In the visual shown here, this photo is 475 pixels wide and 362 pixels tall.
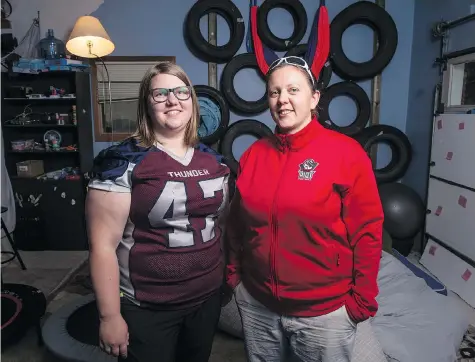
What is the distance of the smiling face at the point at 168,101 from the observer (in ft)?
3.81

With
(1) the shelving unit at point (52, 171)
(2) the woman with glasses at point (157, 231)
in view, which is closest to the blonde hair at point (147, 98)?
(2) the woman with glasses at point (157, 231)

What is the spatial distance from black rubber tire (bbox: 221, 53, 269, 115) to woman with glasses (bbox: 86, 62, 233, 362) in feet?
9.21

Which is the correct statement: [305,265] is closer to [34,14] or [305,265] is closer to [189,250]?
[189,250]

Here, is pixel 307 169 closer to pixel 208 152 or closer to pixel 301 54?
pixel 208 152

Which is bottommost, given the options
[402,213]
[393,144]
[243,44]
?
[402,213]

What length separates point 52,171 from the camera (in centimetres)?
416

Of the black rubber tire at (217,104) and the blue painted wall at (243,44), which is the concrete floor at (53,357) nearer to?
the black rubber tire at (217,104)

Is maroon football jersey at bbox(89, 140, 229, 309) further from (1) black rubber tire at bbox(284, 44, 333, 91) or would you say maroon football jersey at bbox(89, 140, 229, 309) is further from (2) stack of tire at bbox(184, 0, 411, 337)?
(1) black rubber tire at bbox(284, 44, 333, 91)

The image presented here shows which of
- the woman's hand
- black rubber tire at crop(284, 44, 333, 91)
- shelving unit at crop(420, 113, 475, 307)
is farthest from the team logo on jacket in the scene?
black rubber tire at crop(284, 44, 333, 91)

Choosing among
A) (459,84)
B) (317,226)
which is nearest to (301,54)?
(459,84)

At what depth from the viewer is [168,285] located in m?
1.17

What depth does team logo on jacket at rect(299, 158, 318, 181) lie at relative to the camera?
1.15 meters

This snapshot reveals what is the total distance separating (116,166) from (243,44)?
3.32 m

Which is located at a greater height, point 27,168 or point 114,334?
point 27,168
